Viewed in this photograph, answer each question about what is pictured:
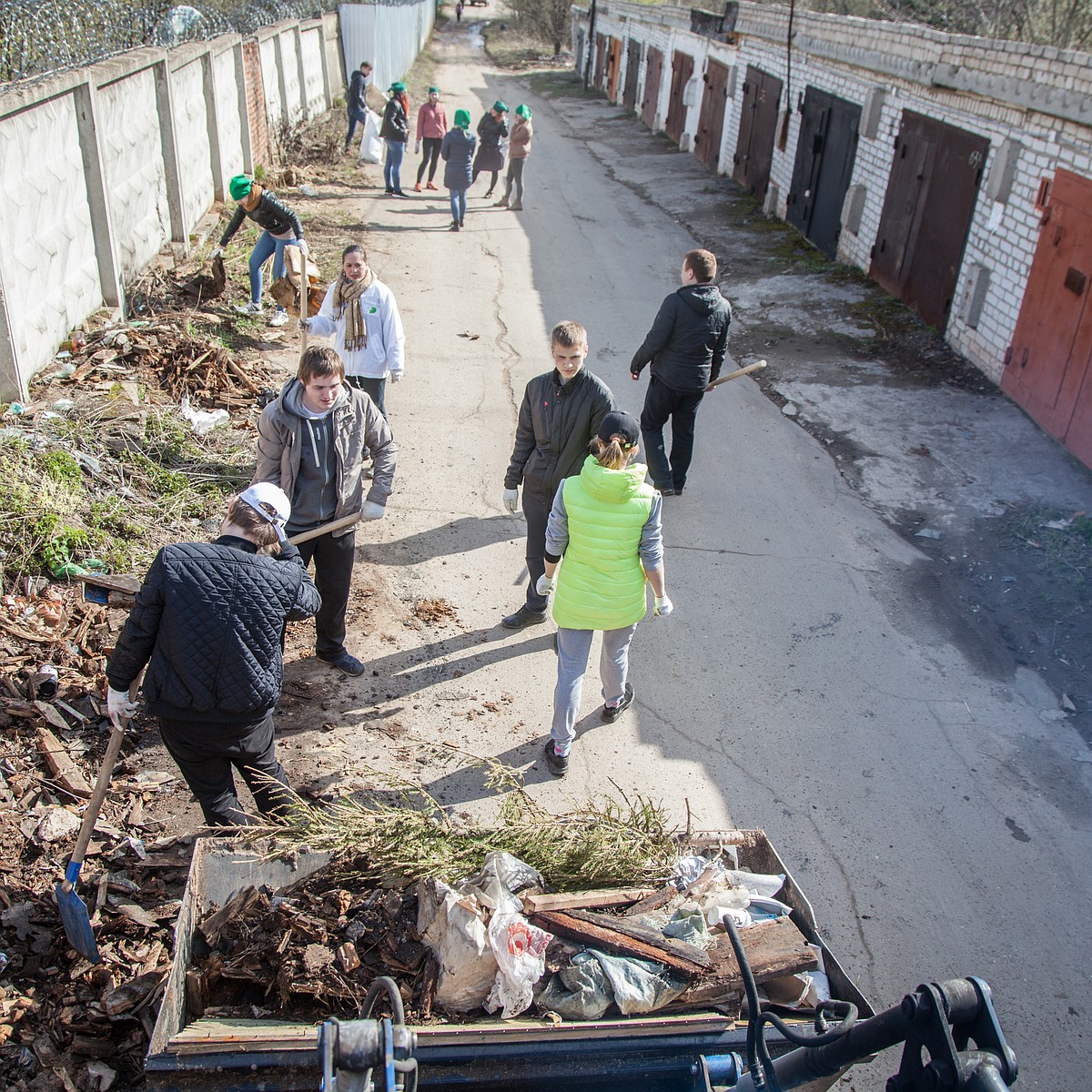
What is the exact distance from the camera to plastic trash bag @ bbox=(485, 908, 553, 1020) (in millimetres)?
2979

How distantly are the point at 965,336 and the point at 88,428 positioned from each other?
876cm

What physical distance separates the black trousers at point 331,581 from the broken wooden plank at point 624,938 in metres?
2.51

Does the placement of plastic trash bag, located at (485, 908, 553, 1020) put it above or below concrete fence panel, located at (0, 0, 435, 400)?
below

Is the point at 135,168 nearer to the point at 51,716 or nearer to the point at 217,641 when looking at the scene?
the point at 51,716

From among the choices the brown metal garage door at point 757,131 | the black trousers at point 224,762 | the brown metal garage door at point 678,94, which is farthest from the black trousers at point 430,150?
the black trousers at point 224,762

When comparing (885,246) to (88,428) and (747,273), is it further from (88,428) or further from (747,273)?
(88,428)

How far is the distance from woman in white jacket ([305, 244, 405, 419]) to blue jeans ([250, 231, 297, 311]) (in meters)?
3.69

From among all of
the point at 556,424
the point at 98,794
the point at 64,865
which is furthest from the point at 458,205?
the point at 98,794

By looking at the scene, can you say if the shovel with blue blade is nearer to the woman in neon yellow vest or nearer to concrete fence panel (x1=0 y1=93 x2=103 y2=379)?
the woman in neon yellow vest

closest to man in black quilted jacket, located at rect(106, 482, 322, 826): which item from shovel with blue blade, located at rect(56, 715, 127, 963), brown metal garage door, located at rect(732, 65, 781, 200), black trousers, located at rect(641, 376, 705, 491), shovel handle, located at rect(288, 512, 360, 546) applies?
shovel with blue blade, located at rect(56, 715, 127, 963)

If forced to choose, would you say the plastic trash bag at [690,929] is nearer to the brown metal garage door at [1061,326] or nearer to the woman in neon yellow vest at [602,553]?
the woman in neon yellow vest at [602,553]

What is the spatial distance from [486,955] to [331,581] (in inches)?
104

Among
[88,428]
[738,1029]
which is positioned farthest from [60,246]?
[738,1029]

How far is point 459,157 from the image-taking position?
560 inches
